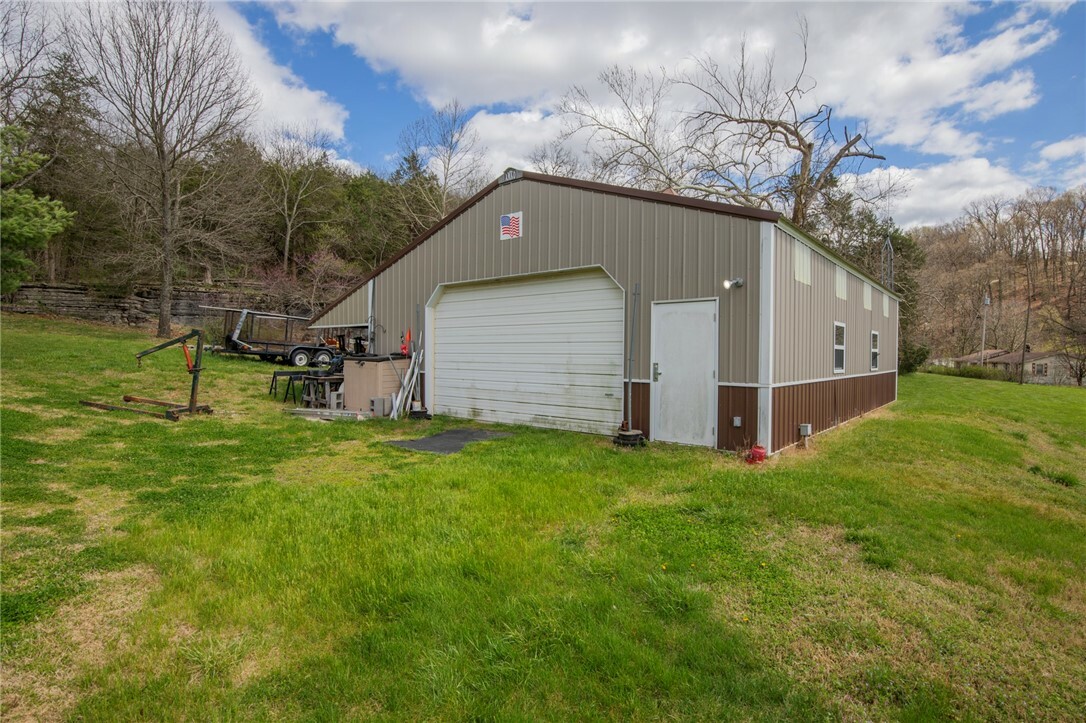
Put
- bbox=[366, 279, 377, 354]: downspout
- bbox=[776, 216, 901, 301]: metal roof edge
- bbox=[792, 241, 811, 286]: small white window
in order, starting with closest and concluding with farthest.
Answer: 1. bbox=[776, 216, 901, 301]: metal roof edge
2. bbox=[792, 241, 811, 286]: small white window
3. bbox=[366, 279, 377, 354]: downspout

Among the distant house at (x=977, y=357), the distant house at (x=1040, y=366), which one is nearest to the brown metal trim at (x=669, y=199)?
the distant house at (x=1040, y=366)

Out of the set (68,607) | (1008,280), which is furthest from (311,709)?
(1008,280)

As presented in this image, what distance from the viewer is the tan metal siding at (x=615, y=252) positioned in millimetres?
6496

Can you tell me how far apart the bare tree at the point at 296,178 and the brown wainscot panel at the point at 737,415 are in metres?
25.4

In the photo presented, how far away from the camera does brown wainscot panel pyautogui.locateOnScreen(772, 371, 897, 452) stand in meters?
6.71

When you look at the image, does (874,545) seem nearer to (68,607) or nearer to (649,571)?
(649,571)

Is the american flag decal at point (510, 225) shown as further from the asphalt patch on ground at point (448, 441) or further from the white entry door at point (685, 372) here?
the asphalt patch on ground at point (448, 441)

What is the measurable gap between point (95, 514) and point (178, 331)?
20.4 meters

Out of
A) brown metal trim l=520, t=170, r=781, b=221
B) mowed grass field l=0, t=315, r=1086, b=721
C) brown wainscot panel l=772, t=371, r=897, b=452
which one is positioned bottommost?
mowed grass field l=0, t=315, r=1086, b=721

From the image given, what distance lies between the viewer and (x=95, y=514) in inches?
159

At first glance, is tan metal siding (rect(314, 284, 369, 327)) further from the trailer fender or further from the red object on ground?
the red object on ground

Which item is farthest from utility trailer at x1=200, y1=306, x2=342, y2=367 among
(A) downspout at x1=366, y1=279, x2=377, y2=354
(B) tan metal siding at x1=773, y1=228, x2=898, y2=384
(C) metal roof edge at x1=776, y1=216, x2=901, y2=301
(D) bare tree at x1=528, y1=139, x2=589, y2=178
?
(C) metal roof edge at x1=776, y1=216, x2=901, y2=301

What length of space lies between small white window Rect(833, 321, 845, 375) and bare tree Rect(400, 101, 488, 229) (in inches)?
796

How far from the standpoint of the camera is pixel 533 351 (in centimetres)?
876
